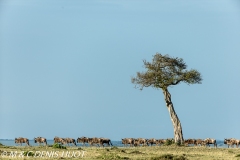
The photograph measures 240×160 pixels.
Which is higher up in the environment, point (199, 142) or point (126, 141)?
point (126, 141)

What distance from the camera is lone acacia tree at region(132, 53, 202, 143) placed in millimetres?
54031

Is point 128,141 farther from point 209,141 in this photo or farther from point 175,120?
point 175,120

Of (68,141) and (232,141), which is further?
(68,141)

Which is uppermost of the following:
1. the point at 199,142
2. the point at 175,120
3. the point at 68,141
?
the point at 175,120

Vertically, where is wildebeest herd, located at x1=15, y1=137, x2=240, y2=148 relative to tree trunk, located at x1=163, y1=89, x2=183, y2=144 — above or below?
below

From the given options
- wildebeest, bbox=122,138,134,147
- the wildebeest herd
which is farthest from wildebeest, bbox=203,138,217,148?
wildebeest, bbox=122,138,134,147

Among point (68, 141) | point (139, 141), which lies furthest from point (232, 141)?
point (68, 141)

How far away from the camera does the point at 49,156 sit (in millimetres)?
32562

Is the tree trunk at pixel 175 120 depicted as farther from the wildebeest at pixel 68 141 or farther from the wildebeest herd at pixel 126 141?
the wildebeest at pixel 68 141

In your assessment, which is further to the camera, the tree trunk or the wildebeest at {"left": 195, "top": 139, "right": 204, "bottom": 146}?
the wildebeest at {"left": 195, "top": 139, "right": 204, "bottom": 146}

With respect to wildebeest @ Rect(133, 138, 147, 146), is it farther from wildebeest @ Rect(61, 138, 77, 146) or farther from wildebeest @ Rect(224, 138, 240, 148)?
wildebeest @ Rect(224, 138, 240, 148)

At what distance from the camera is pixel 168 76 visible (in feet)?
178

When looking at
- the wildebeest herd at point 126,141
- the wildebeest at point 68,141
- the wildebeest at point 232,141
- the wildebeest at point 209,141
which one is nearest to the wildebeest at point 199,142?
the wildebeest herd at point 126,141

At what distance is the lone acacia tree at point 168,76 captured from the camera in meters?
54.0
